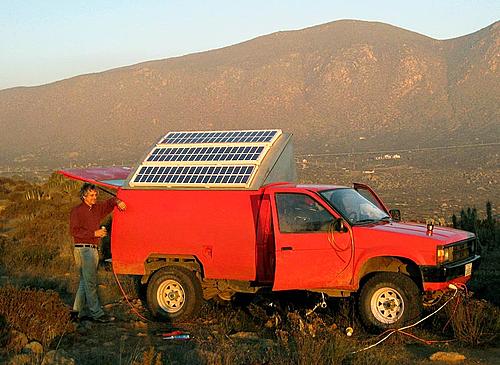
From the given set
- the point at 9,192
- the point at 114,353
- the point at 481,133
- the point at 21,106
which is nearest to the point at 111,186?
the point at 114,353

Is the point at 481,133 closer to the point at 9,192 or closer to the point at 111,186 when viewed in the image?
the point at 9,192

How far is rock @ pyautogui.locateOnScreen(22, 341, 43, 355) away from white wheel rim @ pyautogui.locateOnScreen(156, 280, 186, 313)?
8.02 ft

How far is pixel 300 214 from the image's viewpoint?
32.1 ft

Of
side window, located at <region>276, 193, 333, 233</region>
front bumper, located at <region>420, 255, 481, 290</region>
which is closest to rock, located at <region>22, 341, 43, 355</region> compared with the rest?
side window, located at <region>276, 193, 333, 233</region>

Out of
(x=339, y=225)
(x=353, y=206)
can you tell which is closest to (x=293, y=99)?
(x=353, y=206)

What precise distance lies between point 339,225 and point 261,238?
Answer: 111 cm

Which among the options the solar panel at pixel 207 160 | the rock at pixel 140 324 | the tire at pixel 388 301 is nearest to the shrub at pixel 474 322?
the tire at pixel 388 301

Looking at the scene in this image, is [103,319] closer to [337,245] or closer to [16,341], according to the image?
[16,341]

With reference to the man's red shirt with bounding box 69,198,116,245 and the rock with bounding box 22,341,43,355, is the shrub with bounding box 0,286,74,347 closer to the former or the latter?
the rock with bounding box 22,341,43,355

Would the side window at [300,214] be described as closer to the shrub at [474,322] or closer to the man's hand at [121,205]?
the shrub at [474,322]

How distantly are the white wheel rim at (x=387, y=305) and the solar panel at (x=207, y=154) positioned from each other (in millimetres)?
2472

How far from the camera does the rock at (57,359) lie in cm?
774

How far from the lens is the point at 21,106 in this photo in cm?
10638

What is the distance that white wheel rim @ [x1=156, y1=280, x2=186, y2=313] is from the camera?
34.8 ft
